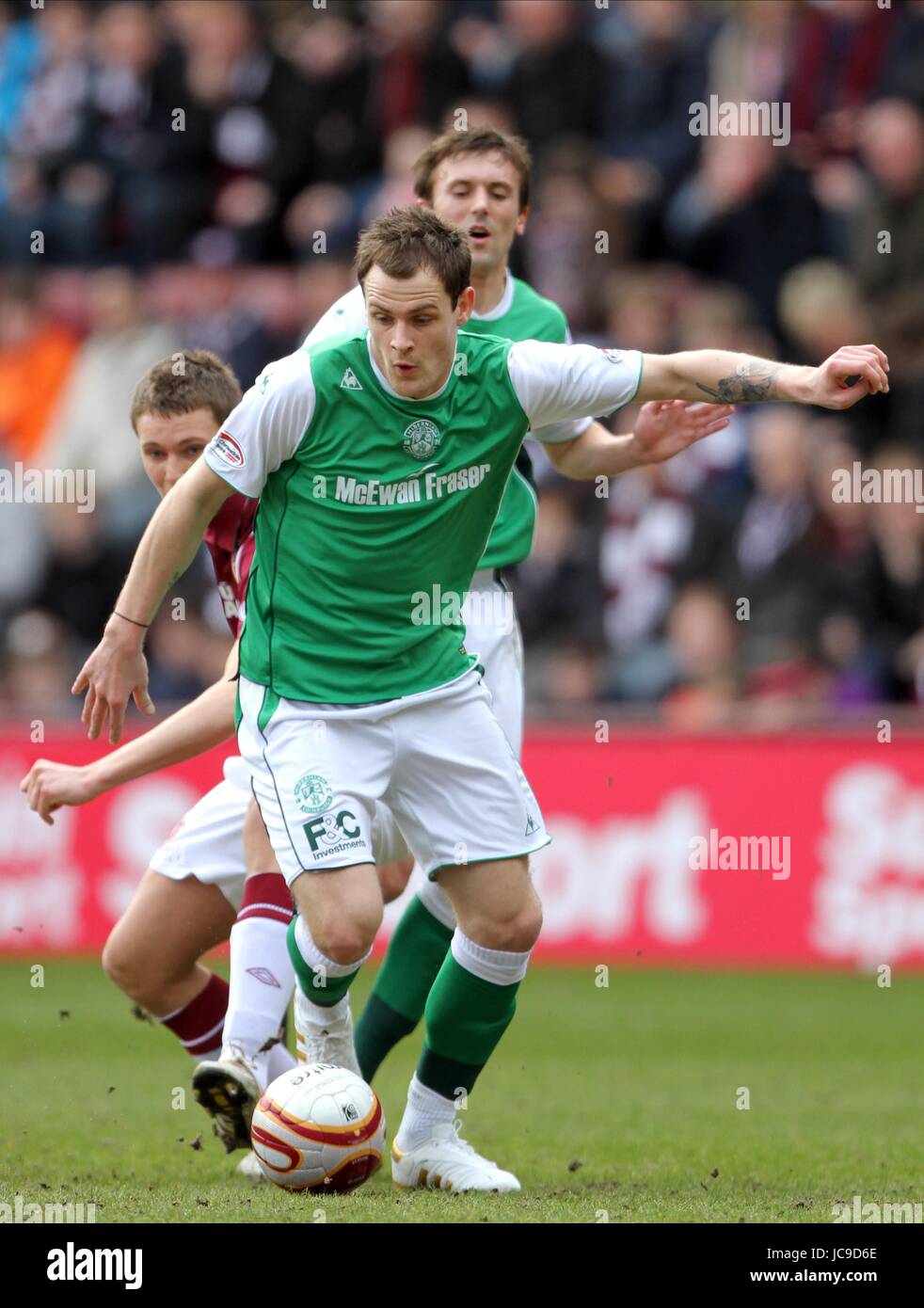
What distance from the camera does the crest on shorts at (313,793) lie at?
218 inches

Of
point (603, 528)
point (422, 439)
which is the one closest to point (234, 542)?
point (422, 439)

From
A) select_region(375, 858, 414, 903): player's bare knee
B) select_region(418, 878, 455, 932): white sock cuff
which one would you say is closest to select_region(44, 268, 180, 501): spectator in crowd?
select_region(375, 858, 414, 903): player's bare knee

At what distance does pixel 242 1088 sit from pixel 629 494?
727 cm

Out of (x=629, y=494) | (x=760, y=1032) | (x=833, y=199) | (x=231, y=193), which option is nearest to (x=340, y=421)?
(x=760, y=1032)

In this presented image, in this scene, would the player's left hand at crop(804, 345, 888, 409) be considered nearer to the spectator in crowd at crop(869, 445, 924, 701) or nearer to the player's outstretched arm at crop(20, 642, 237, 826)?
the player's outstretched arm at crop(20, 642, 237, 826)

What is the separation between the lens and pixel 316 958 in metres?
5.63

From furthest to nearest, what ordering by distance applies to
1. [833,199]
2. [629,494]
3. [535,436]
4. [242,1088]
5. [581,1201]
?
[833,199], [629,494], [535,436], [242,1088], [581,1201]

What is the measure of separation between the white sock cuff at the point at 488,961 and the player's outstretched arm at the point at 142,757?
37.8 inches

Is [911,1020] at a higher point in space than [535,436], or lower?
lower

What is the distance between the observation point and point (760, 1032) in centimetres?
972

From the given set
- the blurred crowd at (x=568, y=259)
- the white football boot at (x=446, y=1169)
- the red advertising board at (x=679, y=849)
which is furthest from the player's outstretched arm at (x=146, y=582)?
the blurred crowd at (x=568, y=259)

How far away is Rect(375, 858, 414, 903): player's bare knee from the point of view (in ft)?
22.5

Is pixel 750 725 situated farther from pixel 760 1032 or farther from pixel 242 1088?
pixel 242 1088

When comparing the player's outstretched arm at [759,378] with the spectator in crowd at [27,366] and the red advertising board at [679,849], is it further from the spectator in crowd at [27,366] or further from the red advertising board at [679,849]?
the spectator in crowd at [27,366]
